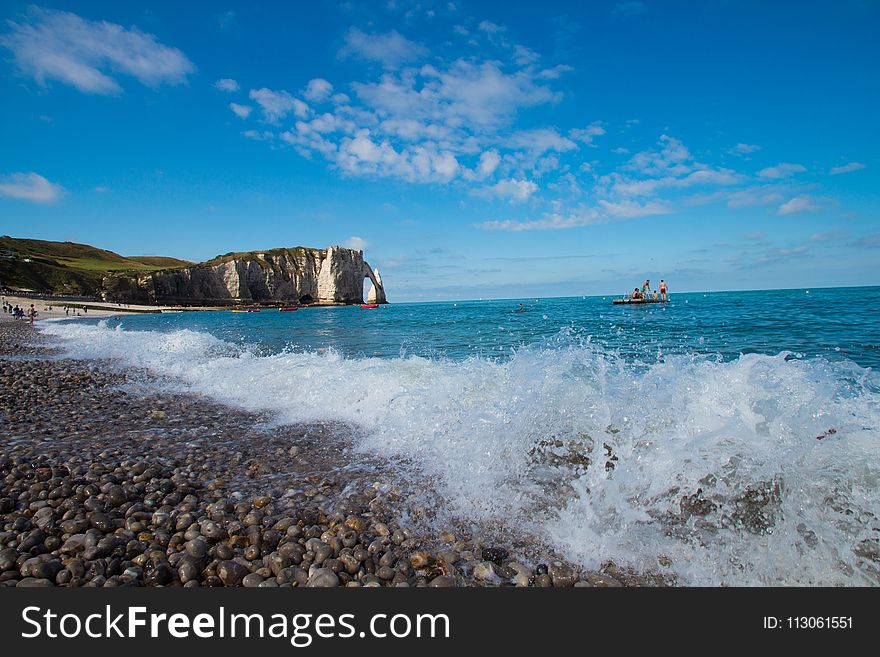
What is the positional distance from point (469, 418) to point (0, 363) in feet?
67.0

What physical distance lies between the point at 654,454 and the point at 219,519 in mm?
5197

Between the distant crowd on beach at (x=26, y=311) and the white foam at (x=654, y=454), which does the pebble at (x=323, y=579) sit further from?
the distant crowd on beach at (x=26, y=311)

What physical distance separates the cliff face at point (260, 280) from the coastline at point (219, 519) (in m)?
112

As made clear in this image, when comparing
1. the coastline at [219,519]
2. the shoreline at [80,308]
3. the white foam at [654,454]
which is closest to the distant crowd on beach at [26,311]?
the shoreline at [80,308]

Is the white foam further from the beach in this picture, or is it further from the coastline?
the beach

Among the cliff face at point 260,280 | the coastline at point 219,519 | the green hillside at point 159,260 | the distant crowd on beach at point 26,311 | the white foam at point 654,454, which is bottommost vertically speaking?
the coastline at point 219,519

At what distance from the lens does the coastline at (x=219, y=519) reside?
3.74m

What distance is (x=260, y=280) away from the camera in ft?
382

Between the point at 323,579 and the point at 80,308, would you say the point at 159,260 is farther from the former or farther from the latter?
the point at 323,579

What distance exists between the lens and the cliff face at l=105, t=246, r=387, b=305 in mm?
101625

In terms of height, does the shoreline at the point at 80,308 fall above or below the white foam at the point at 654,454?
above

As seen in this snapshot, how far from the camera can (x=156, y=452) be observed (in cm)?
680

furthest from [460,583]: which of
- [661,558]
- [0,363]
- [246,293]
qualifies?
[246,293]

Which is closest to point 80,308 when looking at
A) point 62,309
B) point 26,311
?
point 62,309
